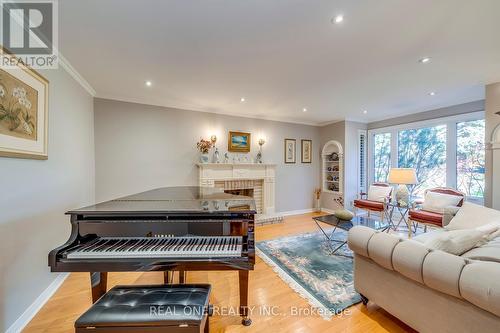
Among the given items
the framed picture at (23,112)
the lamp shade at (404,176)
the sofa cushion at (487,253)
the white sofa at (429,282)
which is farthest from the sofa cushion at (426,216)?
the framed picture at (23,112)

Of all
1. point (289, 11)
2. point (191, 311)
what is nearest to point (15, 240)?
point (191, 311)

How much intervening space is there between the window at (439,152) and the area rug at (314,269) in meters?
2.65

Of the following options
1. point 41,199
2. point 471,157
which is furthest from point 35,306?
point 471,157

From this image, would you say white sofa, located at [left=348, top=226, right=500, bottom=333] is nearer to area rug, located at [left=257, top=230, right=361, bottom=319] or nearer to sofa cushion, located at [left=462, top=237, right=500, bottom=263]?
sofa cushion, located at [left=462, top=237, right=500, bottom=263]

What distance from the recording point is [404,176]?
3.78m

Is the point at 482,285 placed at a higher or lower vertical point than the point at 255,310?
higher

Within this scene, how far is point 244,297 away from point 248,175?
321 centimetres

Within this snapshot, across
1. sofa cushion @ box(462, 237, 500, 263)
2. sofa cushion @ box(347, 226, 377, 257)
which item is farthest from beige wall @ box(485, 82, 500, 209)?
sofa cushion @ box(347, 226, 377, 257)

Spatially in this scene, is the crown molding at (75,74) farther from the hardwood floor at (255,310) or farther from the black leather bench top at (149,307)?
the black leather bench top at (149,307)

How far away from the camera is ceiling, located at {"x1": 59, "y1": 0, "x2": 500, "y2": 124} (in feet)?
5.32

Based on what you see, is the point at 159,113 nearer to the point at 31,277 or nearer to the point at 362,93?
the point at 31,277

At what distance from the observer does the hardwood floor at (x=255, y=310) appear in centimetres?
162

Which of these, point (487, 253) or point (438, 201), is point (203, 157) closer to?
point (487, 253)

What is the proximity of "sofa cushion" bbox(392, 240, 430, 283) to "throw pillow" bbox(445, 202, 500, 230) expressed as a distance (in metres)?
1.52
